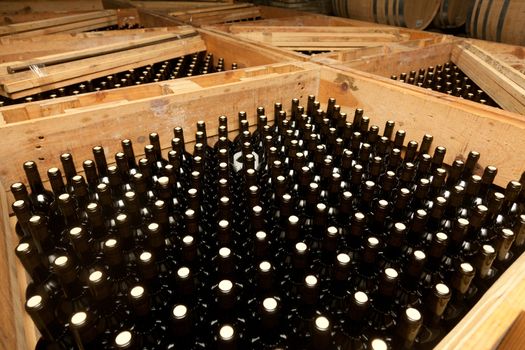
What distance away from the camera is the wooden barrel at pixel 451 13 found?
4023mm

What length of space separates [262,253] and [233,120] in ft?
2.77

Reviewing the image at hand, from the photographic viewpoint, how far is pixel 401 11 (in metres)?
3.76

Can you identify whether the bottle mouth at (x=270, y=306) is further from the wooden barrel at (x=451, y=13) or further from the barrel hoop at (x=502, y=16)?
the wooden barrel at (x=451, y=13)

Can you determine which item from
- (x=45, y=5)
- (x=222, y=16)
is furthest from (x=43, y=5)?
(x=222, y=16)

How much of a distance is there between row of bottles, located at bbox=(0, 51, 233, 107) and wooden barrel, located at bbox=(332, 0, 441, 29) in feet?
7.92

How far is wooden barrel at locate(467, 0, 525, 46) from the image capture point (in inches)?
119

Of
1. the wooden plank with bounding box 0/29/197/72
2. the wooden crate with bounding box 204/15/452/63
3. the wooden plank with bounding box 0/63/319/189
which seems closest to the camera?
the wooden plank with bounding box 0/63/319/189

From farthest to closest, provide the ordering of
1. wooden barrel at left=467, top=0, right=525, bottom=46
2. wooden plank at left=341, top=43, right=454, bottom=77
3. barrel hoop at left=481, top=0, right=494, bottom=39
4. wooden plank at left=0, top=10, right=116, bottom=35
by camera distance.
→ barrel hoop at left=481, top=0, right=494, bottom=39, wooden barrel at left=467, top=0, right=525, bottom=46, wooden plank at left=0, top=10, right=116, bottom=35, wooden plank at left=341, top=43, right=454, bottom=77

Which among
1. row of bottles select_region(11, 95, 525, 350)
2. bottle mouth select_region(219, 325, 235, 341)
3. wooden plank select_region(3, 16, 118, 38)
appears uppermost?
wooden plank select_region(3, 16, 118, 38)

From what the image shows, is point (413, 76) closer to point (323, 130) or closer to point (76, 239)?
point (323, 130)

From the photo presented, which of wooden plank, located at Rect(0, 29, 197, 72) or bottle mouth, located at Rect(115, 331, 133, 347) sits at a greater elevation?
wooden plank, located at Rect(0, 29, 197, 72)

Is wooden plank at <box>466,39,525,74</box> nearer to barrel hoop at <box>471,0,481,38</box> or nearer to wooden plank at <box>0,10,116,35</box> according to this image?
barrel hoop at <box>471,0,481,38</box>

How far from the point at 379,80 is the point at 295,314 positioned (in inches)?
46.6

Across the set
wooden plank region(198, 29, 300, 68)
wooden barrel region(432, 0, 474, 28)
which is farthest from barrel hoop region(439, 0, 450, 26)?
wooden plank region(198, 29, 300, 68)
